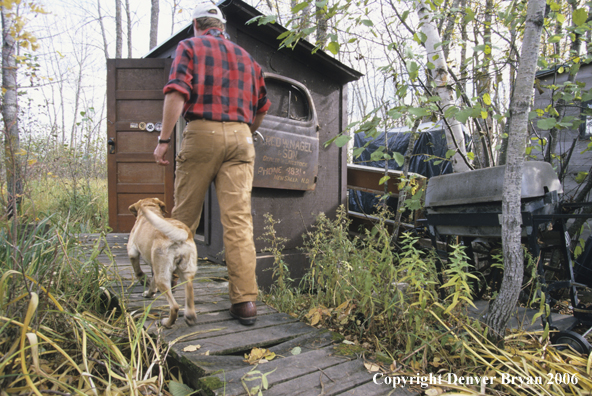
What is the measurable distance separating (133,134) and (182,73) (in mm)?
3311

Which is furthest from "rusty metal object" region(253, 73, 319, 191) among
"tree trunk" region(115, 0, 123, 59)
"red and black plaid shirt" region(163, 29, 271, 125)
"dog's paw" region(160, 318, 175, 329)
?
"tree trunk" region(115, 0, 123, 59)

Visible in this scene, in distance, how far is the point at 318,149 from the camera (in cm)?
471

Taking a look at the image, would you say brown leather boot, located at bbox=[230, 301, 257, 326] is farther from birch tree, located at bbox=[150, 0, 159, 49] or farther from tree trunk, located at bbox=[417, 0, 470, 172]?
birch tree, located at bbox=[150, 0, 159, 49]

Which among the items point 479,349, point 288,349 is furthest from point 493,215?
point 288,349

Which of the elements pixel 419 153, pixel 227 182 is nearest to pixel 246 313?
pixel 227 182

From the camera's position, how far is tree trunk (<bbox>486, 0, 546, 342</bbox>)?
2193 mm

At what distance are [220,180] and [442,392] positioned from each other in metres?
1.94

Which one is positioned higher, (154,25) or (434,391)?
(154,25)

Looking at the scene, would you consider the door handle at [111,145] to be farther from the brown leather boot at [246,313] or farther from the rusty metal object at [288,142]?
the brown leather boot at [246,313]

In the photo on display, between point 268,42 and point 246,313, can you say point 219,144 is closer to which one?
point 246,313

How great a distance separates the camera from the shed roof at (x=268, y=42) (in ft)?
12.3

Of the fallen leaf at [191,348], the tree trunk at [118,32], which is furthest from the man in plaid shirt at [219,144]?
the tree trunk at [118,32]

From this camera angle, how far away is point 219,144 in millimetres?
2471

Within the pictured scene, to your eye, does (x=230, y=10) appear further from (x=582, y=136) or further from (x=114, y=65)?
(x=582, y=136)
